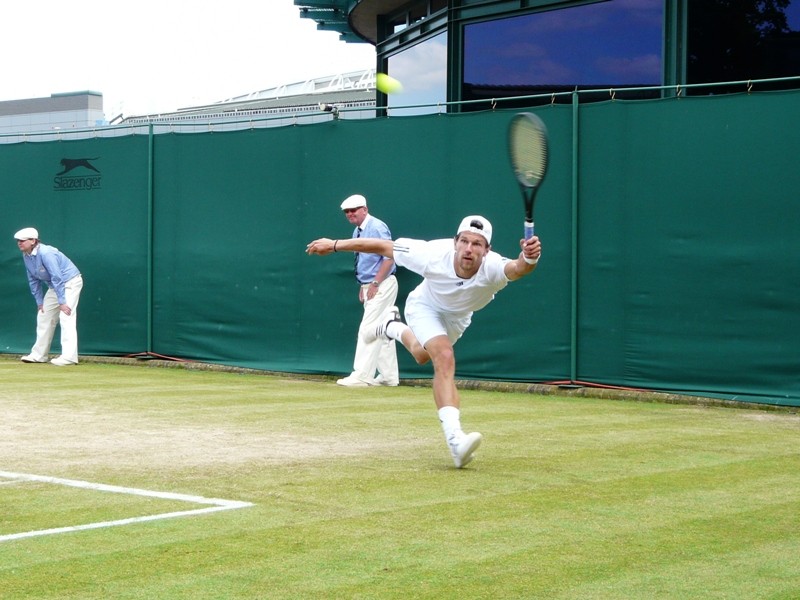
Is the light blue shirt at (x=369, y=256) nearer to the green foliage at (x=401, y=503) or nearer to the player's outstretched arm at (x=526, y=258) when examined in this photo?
the green foliage at (x=401, y=503)

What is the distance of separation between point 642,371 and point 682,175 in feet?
6.55

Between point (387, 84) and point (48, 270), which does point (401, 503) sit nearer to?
point (48, 270)

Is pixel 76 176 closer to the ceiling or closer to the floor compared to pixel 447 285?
closer to the ceiling

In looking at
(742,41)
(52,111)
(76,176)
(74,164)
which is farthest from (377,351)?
(52,111)

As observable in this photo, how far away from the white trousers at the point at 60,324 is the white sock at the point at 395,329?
880 cm

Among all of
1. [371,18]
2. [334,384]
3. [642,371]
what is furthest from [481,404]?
[371,18]

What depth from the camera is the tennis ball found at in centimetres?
1944

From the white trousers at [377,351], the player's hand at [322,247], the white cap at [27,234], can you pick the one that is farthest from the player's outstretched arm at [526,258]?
the white cap at [27,234]

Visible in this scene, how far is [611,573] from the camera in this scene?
16.5 feet

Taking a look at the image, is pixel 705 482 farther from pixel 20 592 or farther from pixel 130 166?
pixel 130 166

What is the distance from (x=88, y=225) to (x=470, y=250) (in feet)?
35.3

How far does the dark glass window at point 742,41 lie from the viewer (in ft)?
46.5

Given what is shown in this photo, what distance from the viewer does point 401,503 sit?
6.48 m

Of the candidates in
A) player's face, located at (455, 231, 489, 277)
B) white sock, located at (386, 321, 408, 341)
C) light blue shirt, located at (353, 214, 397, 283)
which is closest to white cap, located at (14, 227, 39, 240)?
light blue shirt, located at (353, 214, 397, 283)
